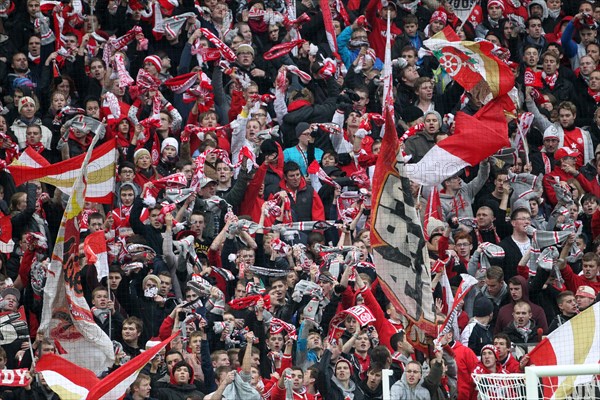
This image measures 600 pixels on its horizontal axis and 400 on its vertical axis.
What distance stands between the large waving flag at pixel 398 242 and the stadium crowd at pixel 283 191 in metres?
0.43

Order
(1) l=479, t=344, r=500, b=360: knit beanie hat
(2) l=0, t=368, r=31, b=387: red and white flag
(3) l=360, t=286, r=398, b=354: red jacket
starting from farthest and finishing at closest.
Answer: (3) l=360, t=286, r=398, b=354: red jacket < (1) l=479, t=344, r=500, b=360: knit beanie hat < (2) l=0, t=368, r=31, b=387: red and white flag

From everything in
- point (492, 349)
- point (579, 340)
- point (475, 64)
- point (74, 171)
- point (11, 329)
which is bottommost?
point (11, 329)

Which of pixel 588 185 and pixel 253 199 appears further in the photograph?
pixel 588 185

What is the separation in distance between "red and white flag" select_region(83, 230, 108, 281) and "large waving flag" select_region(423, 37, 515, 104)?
3533 mm

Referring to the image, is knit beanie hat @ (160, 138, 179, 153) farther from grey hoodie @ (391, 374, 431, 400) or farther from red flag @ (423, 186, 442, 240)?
grey hoodie @ (391, 374, 431, 400)

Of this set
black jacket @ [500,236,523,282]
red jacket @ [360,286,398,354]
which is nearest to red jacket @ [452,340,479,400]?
red jacket @ [360,286,398,354]

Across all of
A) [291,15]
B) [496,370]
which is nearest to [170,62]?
[291,15]

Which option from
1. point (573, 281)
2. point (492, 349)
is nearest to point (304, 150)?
point (573, 281)

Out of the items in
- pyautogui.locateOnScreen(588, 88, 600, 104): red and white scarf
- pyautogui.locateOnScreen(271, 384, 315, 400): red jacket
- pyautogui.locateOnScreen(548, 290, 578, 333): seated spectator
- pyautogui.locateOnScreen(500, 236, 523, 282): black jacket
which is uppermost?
pyautogui.locateOnScreen(271, 384, 315, 400): red jacket

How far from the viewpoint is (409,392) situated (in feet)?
45.8

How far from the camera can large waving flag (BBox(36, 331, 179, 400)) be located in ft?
44.4

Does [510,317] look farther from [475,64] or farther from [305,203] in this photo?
[305,203]

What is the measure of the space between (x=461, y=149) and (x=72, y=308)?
12.1 feet

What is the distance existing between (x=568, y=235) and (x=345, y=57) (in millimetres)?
3974
